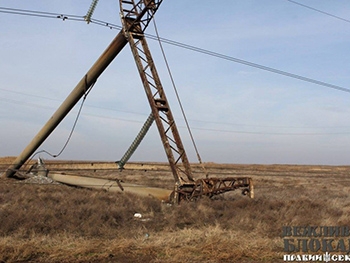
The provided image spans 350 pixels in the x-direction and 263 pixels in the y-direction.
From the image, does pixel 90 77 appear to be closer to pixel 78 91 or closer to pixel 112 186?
pixel 78 91

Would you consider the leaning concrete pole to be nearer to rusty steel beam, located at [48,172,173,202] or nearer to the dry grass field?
rusty steel beam, located at [48,172,173,202]

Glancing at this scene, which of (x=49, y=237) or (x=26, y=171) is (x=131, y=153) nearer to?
(x=26, y=171)

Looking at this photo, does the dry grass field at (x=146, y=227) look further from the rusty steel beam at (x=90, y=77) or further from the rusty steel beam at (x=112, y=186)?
the rusty steel beam at (x=90, y=77)

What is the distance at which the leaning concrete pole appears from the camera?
16.6 m

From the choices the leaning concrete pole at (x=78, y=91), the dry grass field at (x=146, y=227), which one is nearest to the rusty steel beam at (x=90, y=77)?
the leaning concrete pole at (x=78, y=91)

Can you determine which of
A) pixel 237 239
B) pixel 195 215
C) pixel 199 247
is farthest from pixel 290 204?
pixel 199 247

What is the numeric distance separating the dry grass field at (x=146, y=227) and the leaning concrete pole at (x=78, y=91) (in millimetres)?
3327

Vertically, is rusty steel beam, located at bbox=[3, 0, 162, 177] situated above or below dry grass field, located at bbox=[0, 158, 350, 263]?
above

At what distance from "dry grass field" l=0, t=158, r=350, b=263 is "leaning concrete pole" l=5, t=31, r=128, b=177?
3.33 m

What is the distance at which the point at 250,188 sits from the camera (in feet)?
49.9

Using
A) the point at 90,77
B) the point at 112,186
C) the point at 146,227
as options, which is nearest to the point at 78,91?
the point at 90,77

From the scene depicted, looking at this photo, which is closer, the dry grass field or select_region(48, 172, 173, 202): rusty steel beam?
the dry grass field

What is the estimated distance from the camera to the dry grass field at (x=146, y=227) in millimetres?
A: 7405

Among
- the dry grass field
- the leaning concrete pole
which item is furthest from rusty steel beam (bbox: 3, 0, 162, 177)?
the dry grass field
